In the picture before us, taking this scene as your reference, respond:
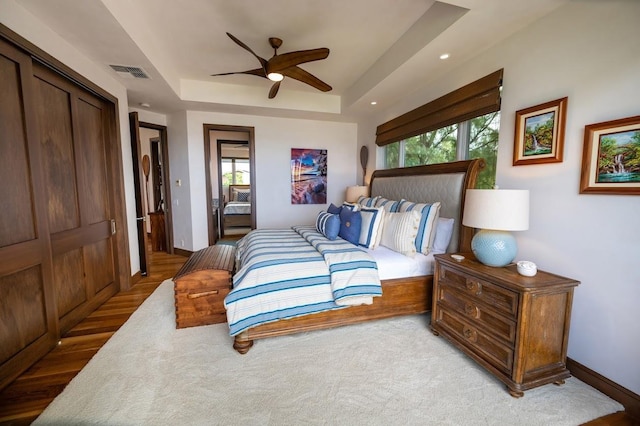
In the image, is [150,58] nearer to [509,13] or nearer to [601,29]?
[509,13]

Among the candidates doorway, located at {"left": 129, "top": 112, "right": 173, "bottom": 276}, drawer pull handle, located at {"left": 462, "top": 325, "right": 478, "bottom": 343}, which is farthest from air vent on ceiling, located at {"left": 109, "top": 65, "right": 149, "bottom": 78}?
drawer pull handle, located at {"left": 462, "top": 325, "right": 478, "bottom": 343}

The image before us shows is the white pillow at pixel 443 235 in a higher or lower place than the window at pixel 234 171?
lower

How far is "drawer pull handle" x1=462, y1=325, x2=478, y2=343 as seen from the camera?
6.20 ft

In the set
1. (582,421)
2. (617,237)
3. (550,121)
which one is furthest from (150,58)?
(582,421)

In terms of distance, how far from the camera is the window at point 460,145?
2545mm

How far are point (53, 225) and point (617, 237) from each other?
4.22 m

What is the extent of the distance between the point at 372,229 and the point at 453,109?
1.58 metres

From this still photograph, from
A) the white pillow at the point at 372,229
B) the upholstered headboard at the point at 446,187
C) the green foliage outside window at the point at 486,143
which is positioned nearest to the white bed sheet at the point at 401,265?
the white pillow at the point at 372,229

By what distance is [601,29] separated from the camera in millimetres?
1656

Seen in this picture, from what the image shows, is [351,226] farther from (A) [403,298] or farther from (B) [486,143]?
(B) [486,143]

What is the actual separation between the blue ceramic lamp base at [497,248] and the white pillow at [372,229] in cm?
99

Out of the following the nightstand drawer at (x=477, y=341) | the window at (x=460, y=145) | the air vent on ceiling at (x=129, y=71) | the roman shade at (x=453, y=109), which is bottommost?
the nightstand drawer at (x=477, y=341)

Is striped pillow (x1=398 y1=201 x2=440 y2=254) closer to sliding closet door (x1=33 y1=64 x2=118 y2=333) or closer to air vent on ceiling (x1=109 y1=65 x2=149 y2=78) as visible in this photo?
sliding closet door (x1=33 y1=64 x2=118 y2=333)

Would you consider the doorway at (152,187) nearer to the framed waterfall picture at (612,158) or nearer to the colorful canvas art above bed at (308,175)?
the colorful canvas art above bed at (308,175)
